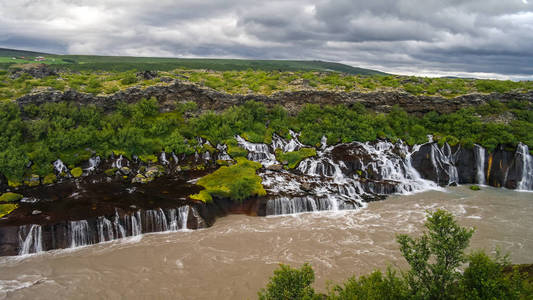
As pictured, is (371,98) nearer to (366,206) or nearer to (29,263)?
(366,206)

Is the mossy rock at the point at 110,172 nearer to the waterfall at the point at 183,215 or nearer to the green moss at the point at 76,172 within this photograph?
the green moss at the point at 76,172

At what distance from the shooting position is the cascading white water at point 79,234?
21.3 m

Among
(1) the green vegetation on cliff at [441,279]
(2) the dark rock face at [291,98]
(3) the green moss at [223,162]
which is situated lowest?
(3) the green moss at [223,162]

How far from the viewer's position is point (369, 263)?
19297 millimetres

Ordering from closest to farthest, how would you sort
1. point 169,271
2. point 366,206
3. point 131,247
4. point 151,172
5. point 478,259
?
point 478,259 < point 169,271 < point 131,247 < point 366,206 < point 151,172

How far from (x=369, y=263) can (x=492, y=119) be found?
116 ft

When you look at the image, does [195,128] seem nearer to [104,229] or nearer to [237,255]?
[104,229]

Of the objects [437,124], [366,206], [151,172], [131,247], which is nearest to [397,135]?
[437,124]

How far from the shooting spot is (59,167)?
102 feet

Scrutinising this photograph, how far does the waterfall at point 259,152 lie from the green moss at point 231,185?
6.81m

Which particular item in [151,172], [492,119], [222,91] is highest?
[222,91]

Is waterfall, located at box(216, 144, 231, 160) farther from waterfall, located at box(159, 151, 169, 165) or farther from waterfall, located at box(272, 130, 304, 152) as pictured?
waterfall, located at box(272, 130, 304, 152)

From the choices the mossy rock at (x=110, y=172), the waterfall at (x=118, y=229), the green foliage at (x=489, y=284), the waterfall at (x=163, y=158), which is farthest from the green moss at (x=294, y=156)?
the green foliage at (x=489, y=284)

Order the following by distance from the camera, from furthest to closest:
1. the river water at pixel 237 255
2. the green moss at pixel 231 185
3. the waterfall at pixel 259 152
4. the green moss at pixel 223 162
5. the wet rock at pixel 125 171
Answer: the waterfall at pixel 259 152, the green moss at pixel 223 162, the wet rock at pixel 125 171, the green moss at pixel 231 185, the river water at pixel 237 255
